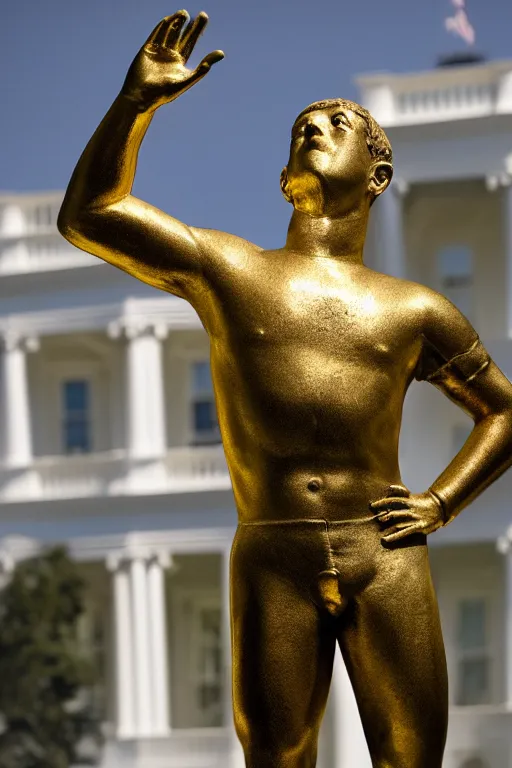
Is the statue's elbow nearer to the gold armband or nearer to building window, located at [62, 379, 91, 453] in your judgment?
the gold armband

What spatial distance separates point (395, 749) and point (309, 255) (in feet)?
3.10

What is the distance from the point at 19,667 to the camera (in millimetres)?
16156

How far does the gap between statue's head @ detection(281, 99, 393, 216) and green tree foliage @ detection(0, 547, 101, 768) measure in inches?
515

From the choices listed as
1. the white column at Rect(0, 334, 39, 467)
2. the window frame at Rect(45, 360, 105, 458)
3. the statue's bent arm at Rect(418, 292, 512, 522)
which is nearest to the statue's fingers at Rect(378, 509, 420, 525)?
the statue's bent arm at Rect(418, 292, 512, 522)

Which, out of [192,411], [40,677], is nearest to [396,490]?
[40,677]

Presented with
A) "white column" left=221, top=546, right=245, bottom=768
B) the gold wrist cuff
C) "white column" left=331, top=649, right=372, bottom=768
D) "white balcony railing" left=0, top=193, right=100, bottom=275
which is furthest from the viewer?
"white balcony railing" left=0, top=193, right=100, bottom=275

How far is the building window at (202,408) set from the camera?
61.4ft

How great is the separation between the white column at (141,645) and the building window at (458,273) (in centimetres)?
415

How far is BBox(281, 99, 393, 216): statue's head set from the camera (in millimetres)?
3350

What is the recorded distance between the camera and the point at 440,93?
15930 millimetres

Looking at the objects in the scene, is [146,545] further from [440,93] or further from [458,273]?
[440,93]

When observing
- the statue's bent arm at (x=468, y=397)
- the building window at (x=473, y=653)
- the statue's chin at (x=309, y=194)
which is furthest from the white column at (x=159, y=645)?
the statue's chin at (x=309, y=194)

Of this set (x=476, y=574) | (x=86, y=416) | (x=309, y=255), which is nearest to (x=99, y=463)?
(x=86, y=416)

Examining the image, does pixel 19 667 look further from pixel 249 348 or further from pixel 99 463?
pixel 249 348
